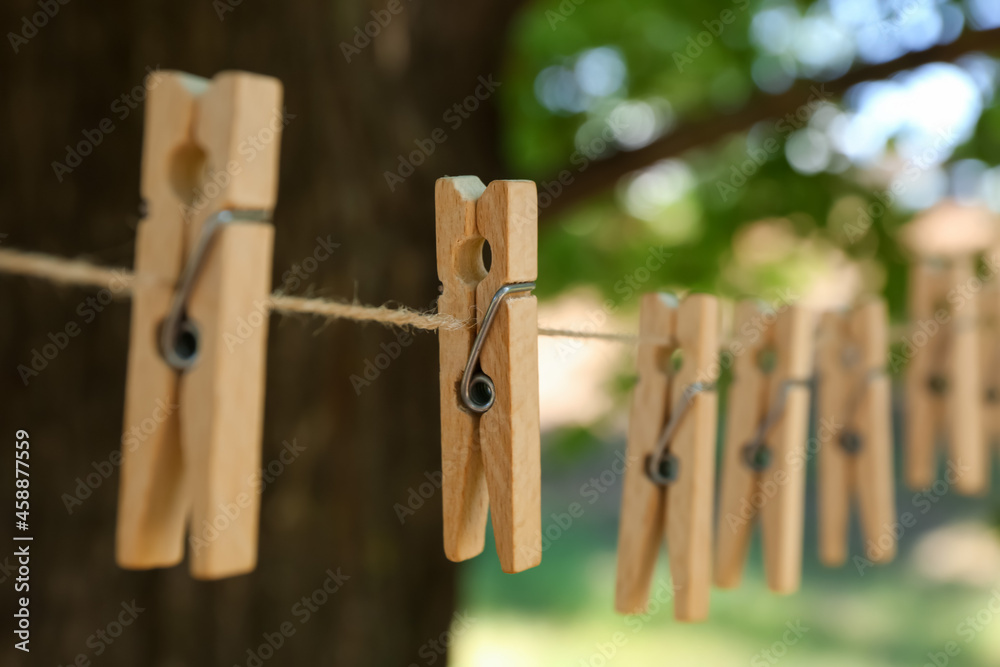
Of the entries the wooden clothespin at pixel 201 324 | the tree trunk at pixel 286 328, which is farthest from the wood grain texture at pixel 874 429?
the wooden clothespin at pixel 201 324

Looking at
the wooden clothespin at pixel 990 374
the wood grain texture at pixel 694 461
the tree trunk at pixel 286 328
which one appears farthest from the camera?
the wooden clothespin at pixel 990 374

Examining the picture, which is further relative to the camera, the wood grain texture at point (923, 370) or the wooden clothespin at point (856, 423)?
the wood grain texture at point (923, 370)

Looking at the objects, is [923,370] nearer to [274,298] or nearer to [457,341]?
[457,341]

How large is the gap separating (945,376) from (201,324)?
58.9 inches

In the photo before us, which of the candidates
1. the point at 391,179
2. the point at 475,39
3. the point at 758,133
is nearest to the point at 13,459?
the point at 391,179

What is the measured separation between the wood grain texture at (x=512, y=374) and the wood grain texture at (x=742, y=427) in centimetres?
53

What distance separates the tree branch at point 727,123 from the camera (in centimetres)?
180

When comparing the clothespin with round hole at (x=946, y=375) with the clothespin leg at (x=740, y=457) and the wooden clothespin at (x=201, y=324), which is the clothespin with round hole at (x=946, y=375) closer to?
the clothespin leg at (x=740, y=457)

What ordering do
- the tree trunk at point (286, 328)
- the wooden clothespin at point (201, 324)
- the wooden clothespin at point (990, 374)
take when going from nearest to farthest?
1. the wooden clothespin at point (201, 324)
2. the tree trunk at point (286, 328)
3. the wooden clothespin at point (990, 374)

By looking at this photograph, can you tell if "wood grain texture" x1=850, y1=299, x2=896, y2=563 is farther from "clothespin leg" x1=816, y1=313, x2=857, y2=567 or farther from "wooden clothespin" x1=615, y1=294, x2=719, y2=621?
"wooden clothespin" x1=615, y1=294, x2=719, y2=621

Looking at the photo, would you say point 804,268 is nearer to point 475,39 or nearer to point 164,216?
point 475,39

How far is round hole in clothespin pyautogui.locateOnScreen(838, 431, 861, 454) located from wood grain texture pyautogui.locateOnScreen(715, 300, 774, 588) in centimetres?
33

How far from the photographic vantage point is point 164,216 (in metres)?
0.64

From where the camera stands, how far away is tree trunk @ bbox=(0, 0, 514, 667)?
1.31m
